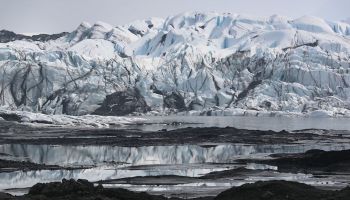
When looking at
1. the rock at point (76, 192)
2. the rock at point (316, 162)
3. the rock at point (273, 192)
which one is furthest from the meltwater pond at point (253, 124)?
the rock at point (76, 192)

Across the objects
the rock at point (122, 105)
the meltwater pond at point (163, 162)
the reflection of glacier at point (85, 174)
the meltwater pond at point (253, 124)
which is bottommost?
the reflection of glacier at point (85, 174)

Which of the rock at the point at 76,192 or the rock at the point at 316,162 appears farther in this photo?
the rock at the point at 316,162

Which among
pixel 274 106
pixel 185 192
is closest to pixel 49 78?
pixel 274 106

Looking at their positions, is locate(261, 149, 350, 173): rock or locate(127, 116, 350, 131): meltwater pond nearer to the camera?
locate(261, 149, 350, 173): rock

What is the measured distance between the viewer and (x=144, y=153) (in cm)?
5438

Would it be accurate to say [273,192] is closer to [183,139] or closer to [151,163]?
[151,163]

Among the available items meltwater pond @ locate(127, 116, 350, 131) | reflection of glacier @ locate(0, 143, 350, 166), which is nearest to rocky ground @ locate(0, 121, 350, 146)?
reflection of glacier @ locate(0, 143, 350, 166)

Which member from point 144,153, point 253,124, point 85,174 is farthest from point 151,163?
point 253,124

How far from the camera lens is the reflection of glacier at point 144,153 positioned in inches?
1873

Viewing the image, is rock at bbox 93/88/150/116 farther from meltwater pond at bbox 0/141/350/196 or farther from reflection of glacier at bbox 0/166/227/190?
reflection of glacier at bbox 0/166/227/190

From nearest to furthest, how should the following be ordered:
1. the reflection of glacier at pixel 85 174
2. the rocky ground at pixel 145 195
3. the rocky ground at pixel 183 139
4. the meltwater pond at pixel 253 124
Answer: the rocky ground at pixel 145 195, the reflection of glacier at pixel 85 174, the rocky ground at pixel 183 139, the meltwater pond at pixel 253 124

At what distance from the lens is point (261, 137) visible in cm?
7331

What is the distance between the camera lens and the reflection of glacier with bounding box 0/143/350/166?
47562mm

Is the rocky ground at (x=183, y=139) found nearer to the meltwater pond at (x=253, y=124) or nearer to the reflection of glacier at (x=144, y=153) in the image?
the reflection of glacier at (x=144, y=153)
